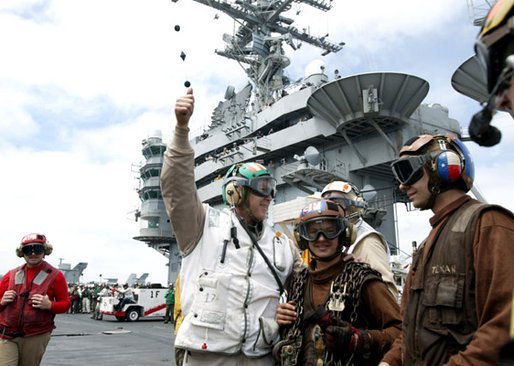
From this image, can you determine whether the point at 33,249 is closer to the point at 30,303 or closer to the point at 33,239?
the point at 33,239

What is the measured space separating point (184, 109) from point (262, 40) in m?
33.8

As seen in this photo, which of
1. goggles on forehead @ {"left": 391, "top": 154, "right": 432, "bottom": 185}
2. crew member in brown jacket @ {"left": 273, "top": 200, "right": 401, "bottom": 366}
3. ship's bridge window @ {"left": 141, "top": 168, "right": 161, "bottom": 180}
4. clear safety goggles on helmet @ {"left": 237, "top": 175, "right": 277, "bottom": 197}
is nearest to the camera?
goggles on forehead @ {"left": 391, "top": 154, "right": 432, "bottom": 185}

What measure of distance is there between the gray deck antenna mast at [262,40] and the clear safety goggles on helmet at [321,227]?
3088cm

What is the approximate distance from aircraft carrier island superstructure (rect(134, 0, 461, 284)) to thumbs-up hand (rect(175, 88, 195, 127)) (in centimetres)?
1294

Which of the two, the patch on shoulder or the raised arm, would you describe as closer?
the raised arm

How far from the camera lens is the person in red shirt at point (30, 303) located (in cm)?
483

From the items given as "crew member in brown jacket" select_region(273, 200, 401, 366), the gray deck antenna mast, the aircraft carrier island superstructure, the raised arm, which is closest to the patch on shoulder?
the raised arm

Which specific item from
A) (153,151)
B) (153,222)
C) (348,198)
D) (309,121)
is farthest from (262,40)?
(348,198)

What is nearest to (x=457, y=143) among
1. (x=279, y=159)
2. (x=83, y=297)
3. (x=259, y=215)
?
(x=259, y=215)

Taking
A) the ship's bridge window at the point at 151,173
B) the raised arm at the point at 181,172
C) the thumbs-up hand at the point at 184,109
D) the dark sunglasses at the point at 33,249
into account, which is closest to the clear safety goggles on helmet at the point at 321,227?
the raised arm at the point at 181,172

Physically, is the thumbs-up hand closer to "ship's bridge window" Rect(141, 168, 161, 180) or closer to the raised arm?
the raised arm

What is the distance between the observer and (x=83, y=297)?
32.6 m

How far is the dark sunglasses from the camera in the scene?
511 cm

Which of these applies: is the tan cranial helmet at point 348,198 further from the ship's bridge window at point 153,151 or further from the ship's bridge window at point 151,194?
the ship's bridge window at point 153,151
